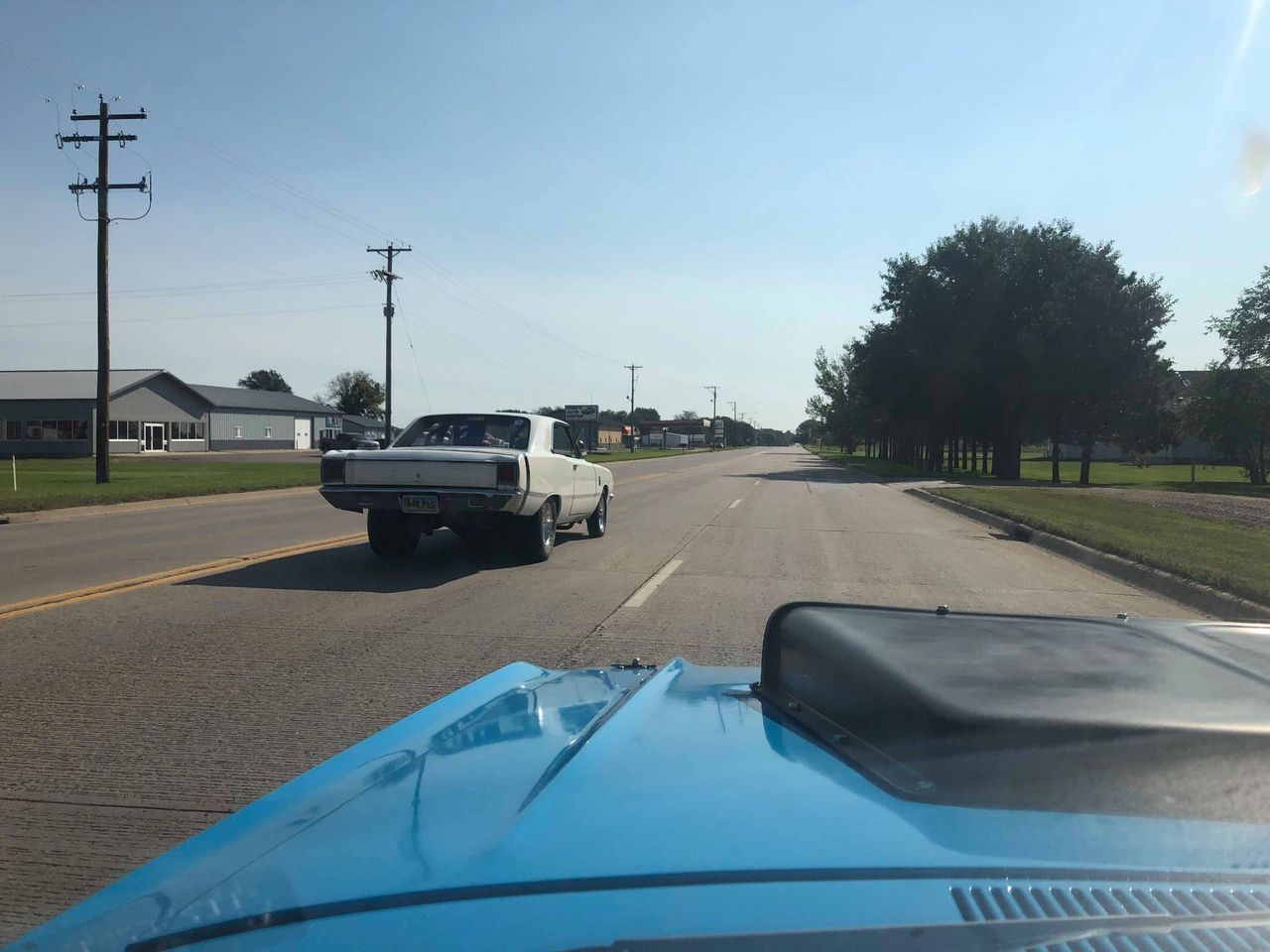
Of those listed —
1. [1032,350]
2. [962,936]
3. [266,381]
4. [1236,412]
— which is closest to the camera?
[962,936]

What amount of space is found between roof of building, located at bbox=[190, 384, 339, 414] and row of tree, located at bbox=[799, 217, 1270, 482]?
58061mm

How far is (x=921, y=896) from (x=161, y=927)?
4.18 ft

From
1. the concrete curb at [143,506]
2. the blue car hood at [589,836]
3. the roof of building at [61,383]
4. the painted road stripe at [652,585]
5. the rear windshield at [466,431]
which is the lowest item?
the concrete curb at [143,506]

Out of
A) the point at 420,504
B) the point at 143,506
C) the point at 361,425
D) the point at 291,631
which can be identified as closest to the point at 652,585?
the point at 420,504

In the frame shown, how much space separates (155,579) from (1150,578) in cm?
1106

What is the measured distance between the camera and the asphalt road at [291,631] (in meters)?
4.23

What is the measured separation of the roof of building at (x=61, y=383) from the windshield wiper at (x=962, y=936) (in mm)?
74934

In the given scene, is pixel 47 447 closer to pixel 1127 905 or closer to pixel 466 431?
pixel 466 431

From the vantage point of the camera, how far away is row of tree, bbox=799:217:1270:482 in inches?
1564

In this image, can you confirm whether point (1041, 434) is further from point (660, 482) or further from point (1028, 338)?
point (660, 482)

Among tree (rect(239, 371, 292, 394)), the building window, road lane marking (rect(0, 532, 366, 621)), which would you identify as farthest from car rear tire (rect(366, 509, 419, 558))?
tree (rect(239, 371, 292, 394))

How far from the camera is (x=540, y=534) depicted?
38.3 feet

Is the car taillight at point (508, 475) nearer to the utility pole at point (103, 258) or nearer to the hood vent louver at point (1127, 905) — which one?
the hood vent louver at point (1127, 905)

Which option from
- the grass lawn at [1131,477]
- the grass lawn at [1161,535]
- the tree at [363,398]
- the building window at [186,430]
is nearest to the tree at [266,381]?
the tree at [363,398]
